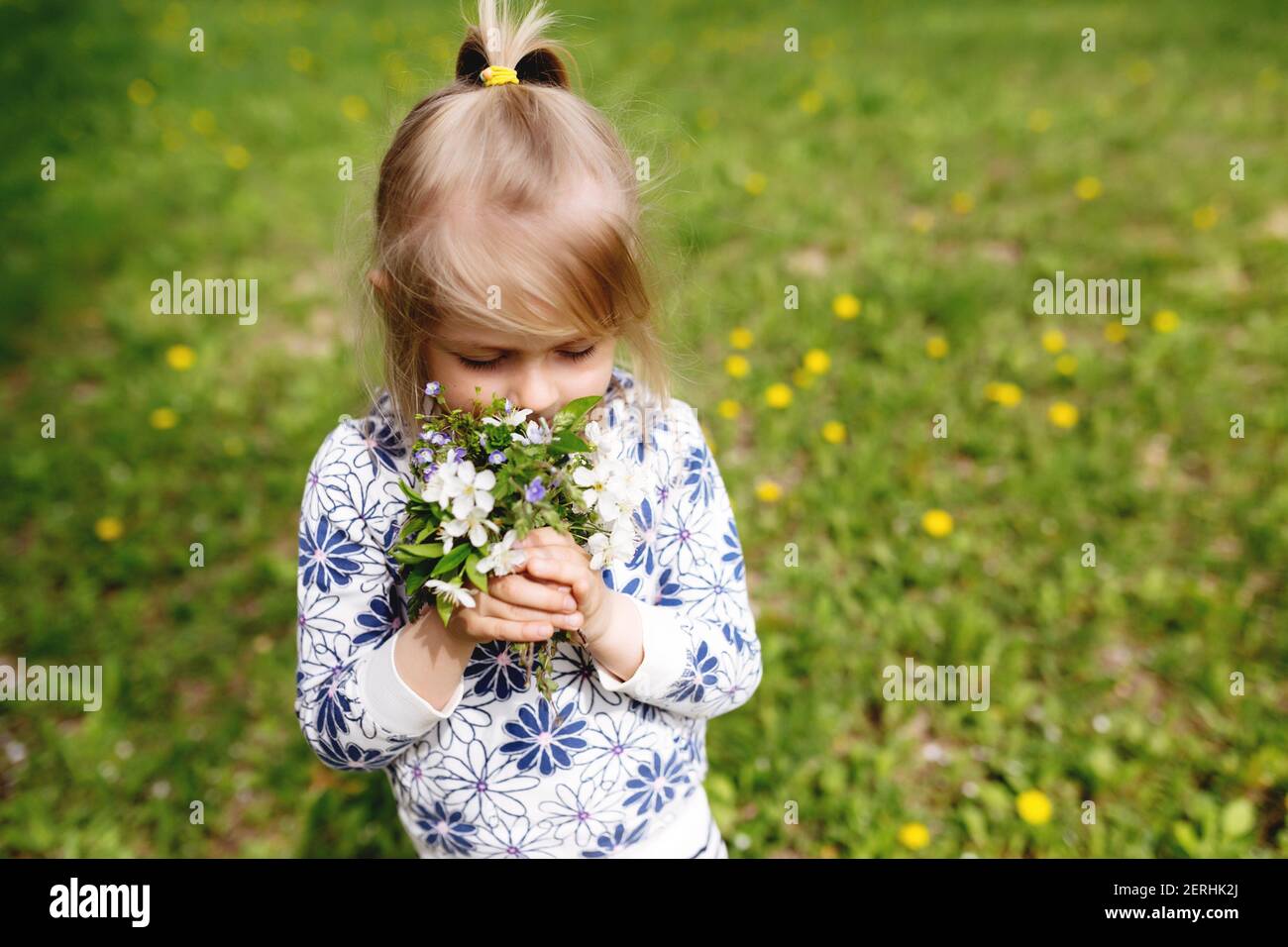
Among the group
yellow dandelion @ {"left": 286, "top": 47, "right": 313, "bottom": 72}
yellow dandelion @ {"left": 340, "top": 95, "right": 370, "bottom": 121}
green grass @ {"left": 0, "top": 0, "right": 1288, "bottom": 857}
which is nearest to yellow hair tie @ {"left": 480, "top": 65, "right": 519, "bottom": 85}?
green grass @ {"left": 0, "top": 0, "right": 1288, "bottom": 857}

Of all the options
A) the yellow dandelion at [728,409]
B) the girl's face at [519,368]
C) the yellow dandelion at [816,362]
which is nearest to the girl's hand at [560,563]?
the girl's face at [519,368]

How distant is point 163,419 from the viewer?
11.0ft

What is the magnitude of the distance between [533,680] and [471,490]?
1.35 ft

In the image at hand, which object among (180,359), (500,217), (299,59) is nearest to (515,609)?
(500,217)

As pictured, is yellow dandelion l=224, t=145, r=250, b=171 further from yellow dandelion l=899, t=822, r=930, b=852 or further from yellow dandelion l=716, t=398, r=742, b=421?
yellow dandelion l=899, t=822, r=930, b=852

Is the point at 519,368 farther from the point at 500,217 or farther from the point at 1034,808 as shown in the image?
the point at 1034,808

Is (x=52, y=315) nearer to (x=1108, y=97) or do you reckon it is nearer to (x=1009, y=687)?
(x=1009, y=687)

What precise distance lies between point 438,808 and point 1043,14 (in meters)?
8.32

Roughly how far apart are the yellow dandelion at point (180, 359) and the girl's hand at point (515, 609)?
9.82 ft

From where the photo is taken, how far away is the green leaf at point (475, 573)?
3.62ft

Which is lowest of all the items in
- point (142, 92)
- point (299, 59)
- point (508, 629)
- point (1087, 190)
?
point (508, 629)

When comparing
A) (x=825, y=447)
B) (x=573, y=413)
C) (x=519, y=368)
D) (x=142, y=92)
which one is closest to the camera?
(x=573, y=413)

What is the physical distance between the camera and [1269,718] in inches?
91.0
